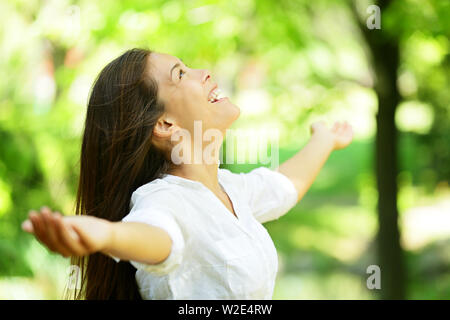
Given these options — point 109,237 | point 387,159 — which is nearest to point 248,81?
point 387,159

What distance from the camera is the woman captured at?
1.33m

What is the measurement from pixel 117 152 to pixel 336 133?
2.61ft

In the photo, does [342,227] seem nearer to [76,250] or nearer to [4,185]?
[4,185]

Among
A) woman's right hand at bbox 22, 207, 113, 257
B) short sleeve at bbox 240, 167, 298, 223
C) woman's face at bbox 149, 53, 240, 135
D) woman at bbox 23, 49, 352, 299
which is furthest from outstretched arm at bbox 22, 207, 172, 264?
short sleeve at bbox 240, 167, 298, 223

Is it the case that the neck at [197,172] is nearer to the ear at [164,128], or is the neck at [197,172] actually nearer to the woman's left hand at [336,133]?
the ear at [164,128]

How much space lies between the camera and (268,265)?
1.40 meters

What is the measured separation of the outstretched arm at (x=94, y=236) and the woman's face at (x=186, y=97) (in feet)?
1.19

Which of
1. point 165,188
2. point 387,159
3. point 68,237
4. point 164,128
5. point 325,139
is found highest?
point 387,159

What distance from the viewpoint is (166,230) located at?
1.18 metres

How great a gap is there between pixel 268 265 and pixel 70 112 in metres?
2.25

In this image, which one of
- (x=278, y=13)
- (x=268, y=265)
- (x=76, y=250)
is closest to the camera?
(x=76, y=250)

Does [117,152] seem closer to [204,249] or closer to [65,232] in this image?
[204,249]

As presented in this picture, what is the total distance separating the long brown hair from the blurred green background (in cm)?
151
